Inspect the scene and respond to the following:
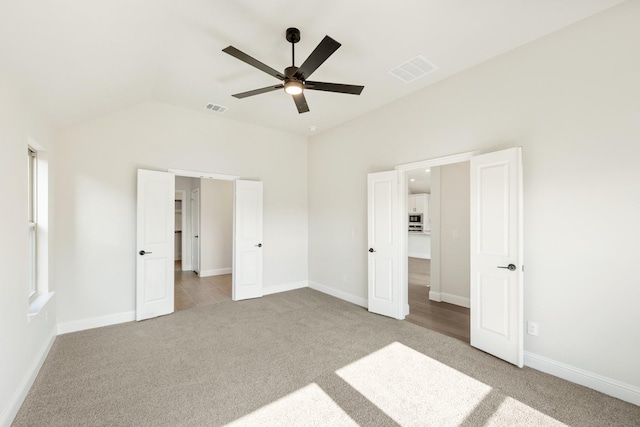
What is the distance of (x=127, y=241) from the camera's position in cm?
404

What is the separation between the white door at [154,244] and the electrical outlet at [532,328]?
4.62 metres

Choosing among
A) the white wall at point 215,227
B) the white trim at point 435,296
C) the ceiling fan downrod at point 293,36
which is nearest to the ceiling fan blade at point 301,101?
the ceiling fan downrod at point 293,36

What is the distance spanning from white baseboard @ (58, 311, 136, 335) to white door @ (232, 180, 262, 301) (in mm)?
1571

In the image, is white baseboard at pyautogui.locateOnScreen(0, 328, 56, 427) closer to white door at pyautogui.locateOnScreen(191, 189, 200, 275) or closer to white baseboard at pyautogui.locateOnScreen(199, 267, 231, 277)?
white baseboard at pyautogui.locateOnScreen(199, 267, 231, 277)

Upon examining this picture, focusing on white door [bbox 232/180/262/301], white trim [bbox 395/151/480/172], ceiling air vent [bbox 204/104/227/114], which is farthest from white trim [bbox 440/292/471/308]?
ceiling air vent [bbox 204/104/227/114]

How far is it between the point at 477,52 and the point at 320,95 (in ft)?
6.43

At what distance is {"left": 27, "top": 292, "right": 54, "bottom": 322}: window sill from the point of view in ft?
8.58

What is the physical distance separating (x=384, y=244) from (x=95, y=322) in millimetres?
4156

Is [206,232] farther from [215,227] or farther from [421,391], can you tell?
[421,391]

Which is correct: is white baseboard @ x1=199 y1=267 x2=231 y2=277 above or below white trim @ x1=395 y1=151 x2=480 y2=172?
below

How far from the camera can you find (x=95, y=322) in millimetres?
3789

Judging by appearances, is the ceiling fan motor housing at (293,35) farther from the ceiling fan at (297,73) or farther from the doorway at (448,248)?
the doorway at (448,248)

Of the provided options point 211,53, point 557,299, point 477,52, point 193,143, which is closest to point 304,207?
point 193,143

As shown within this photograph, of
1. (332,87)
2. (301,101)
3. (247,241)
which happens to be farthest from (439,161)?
(247,241)
